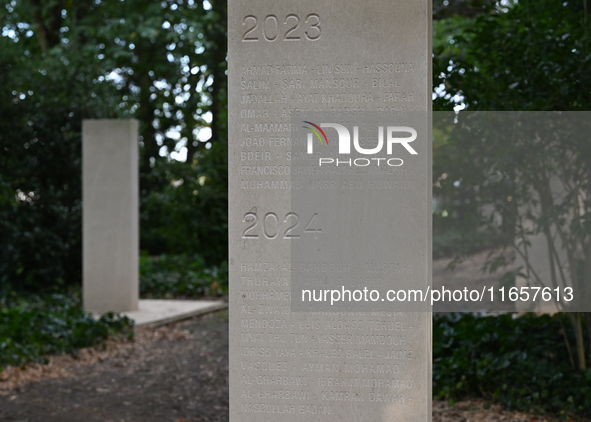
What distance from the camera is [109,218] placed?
8.00 metres

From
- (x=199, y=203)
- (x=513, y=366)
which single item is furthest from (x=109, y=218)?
(x=513, y=366)

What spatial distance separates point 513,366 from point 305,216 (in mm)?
2360

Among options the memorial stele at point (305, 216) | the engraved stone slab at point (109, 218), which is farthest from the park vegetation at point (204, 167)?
the memorial stele at point (305, 216)

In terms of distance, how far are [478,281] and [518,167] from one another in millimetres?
946

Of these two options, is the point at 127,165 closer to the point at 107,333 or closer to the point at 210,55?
the point at 107,333

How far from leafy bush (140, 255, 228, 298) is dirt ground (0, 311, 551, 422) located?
311 cm

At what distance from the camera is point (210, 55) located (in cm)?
1435

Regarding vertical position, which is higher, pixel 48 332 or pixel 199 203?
pixel 199 203

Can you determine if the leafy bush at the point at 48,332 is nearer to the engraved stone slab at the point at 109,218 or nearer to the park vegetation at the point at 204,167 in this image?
the park vegetation at the point at 204,167

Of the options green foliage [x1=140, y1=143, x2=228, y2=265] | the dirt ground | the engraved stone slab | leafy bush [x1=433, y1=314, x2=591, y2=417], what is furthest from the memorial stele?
green foliage [x1=140, y1=143, x2=228, y2=265]

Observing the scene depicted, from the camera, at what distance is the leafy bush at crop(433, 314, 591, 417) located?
4.18 metres

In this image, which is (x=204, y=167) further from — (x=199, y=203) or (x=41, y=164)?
(x=41, y=164)

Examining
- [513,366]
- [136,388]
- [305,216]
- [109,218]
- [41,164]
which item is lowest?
[136,388]

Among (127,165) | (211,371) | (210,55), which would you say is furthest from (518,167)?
(210,55)
